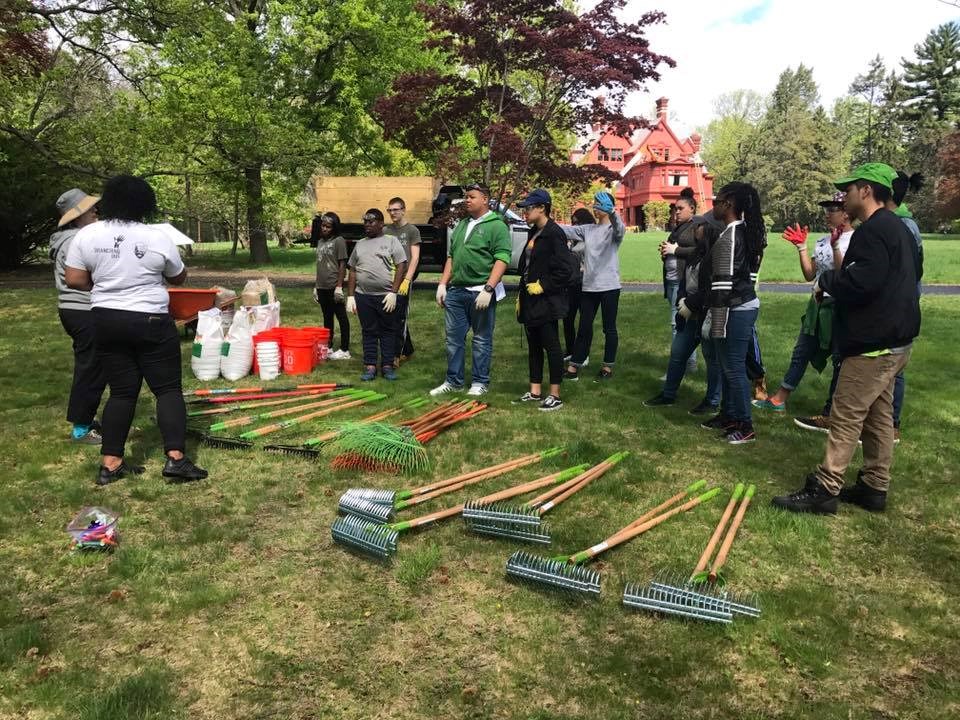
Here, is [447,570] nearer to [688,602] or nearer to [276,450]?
[688,602]

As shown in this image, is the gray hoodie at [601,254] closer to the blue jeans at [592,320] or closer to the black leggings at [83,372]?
the blue jeans at [592,320]

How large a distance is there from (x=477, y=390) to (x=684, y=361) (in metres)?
2.02

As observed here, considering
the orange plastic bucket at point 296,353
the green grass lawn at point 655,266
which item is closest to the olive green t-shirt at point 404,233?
the orange plastic bucket at point 296,353

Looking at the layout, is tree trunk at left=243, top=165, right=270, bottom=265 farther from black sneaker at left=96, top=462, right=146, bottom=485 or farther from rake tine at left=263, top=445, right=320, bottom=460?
black sneaker at left=96, top=462, right=146, bottom=485

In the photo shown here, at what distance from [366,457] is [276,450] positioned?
2.84ft

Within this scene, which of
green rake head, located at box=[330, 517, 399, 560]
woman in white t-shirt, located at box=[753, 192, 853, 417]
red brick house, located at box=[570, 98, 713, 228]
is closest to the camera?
green rake head, located at box=[330, 517, 399, 560]

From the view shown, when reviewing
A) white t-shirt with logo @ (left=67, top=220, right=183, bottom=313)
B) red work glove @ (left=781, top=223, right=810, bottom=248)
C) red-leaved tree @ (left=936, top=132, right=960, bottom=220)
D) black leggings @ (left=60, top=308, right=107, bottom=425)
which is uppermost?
red-leaved tree @ (left=936, top=132, right=960, bottom=220)

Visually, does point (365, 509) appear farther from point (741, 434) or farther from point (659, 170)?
point (659, 170)

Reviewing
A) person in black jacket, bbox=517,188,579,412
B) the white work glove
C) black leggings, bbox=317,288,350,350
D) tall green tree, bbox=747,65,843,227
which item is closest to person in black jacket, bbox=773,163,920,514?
person in black jacket, bbox=517,188,579,412

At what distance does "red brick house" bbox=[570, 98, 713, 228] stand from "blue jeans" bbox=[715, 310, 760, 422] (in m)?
56.9

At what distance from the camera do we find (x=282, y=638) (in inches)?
107

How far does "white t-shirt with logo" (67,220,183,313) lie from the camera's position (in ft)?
12.9

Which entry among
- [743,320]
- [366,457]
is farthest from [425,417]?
[743,320]

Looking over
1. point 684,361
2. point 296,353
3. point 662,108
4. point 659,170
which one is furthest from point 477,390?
point 662,108
